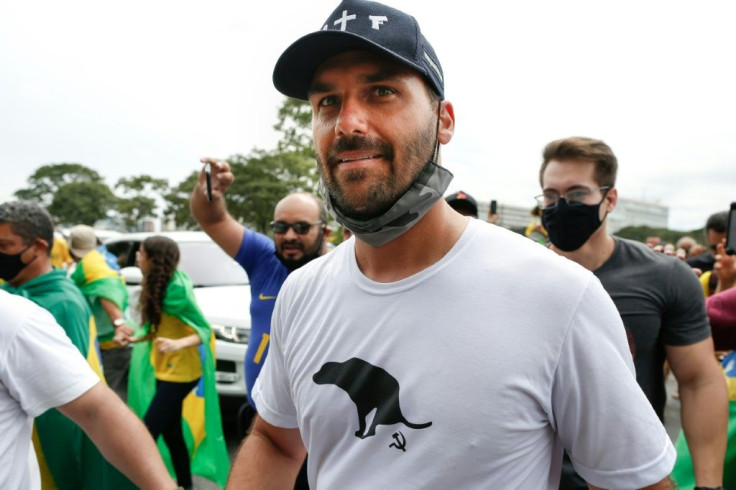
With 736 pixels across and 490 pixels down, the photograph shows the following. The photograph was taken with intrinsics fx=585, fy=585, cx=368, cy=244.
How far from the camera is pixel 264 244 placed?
3787 mm

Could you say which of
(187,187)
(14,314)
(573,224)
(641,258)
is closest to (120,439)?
(14,314)

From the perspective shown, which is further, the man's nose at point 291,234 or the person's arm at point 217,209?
the man's nose at point 291,234

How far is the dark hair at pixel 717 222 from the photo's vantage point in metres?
5.91

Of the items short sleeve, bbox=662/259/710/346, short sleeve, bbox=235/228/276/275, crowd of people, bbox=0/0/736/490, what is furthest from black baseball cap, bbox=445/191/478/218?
crowd of people, bbox=0/0/736/490

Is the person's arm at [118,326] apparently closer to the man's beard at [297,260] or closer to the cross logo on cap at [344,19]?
the man's beard at [297,260]

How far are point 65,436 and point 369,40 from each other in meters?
2.39

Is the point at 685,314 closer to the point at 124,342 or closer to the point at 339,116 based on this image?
the point at 339,116

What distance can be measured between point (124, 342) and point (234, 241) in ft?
5.86

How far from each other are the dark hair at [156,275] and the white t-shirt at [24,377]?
293 cm

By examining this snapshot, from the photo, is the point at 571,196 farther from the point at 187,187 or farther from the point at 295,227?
the point at 187,187

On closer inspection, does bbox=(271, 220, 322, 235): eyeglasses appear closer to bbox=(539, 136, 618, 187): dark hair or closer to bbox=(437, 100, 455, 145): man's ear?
bbox=(539, 136, 618, 187): dark hair

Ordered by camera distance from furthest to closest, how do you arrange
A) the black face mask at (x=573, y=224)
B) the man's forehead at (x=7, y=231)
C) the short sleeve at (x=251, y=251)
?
the short sleeve at (x=251, y=251), the man's forehead at (x=7, y=231), the black face mask at (x=573, y=224)

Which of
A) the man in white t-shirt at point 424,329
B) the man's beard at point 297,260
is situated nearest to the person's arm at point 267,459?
the man in white t-shirt at point 424,329

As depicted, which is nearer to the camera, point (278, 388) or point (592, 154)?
point (278, 388)
